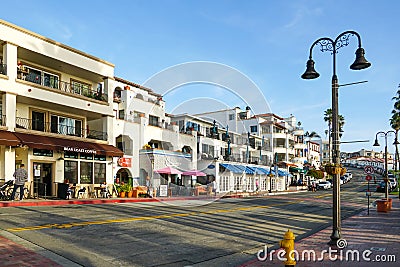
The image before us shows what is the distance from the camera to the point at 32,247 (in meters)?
8.36

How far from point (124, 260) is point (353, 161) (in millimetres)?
166302

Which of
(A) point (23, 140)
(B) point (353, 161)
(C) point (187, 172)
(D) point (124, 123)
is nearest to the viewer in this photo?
(A) point (23, 140)

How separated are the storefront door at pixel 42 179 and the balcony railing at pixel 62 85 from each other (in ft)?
18.3

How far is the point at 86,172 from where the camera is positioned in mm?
27297

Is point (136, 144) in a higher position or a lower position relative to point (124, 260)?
higher

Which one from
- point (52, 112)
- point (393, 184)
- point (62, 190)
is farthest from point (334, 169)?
point (393, 184)

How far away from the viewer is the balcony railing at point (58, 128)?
24156 mm

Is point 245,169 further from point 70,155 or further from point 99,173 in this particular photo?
point 70,155

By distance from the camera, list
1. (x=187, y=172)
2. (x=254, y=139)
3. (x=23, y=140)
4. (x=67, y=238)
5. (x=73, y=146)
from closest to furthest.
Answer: (x=67, y=238) < (x=23, y=140) < (x=73, y=146) < (x=187, y=172) < (x=254, y=139)

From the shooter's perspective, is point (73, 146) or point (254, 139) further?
point (254, 139)

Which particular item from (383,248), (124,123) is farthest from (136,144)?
(383,248)

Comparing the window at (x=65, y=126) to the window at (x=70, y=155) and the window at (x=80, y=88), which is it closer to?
the window at (x=70, y=155)

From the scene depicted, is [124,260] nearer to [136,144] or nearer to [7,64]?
[7,64]

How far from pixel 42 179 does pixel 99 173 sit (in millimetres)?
4662
